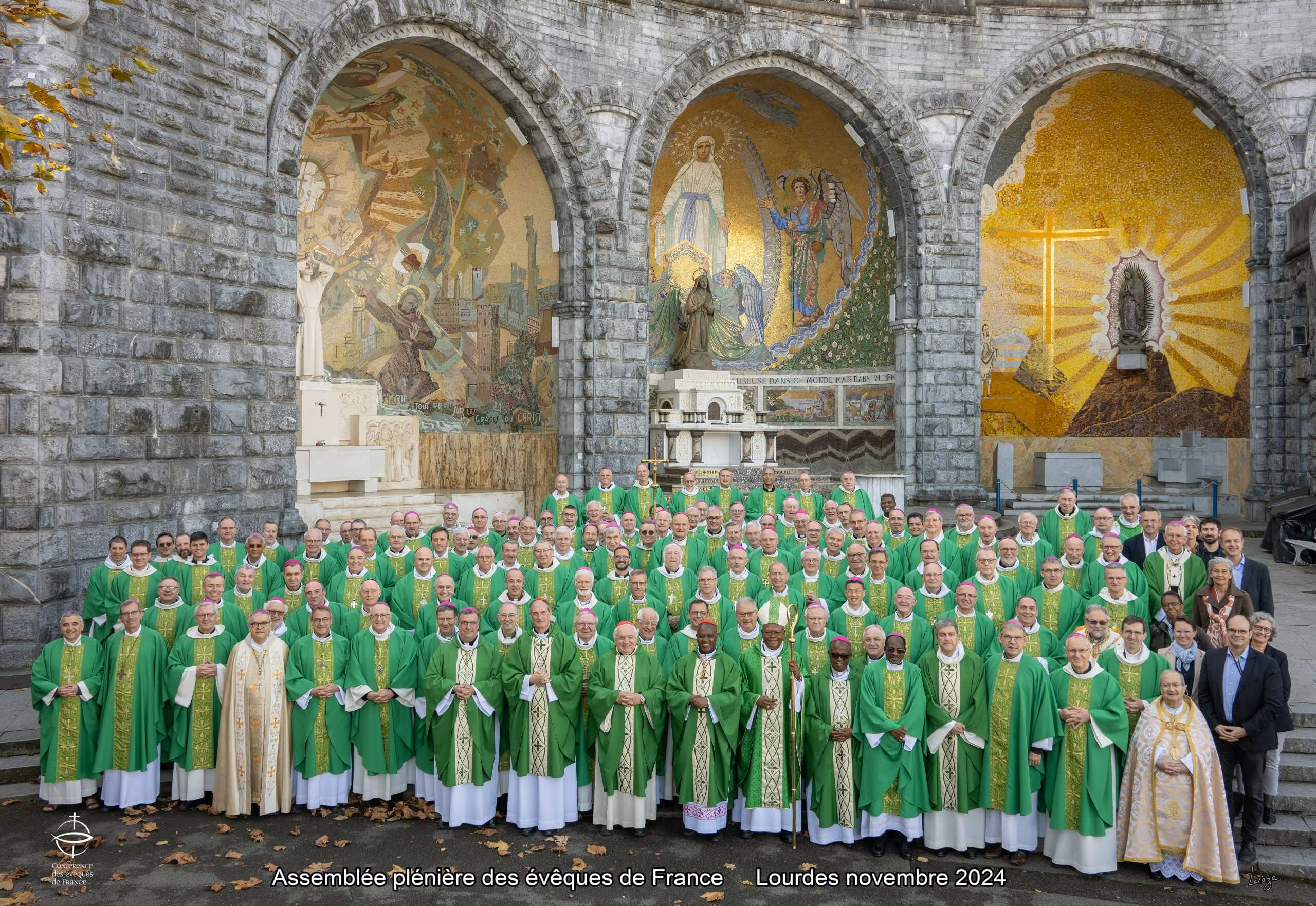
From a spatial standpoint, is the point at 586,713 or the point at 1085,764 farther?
the point at 586,713

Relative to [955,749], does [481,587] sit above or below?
above

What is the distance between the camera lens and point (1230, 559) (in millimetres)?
7953

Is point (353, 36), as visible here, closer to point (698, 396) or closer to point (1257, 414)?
point (698, 396)

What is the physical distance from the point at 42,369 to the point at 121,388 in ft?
2.59

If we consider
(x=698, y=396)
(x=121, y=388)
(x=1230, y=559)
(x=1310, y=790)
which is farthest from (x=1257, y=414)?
(x=121, y=388)

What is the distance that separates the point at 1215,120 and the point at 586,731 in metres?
16.3

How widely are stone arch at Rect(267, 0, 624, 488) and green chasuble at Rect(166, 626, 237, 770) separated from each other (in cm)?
768

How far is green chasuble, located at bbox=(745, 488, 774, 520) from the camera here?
500 inches

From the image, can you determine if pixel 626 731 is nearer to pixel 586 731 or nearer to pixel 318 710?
pixel 586 731

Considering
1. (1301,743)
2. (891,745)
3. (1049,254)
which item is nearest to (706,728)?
(891,745)

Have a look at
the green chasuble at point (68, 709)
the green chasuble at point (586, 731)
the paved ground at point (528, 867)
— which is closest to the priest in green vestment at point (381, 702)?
the paved ground at point (528, 867)

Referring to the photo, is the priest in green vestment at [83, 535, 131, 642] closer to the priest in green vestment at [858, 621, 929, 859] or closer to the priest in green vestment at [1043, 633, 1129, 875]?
the priest in green vestment at [858, 621, 929, 859]

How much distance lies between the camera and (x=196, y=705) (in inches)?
284

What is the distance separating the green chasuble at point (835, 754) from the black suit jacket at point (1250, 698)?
212cm
